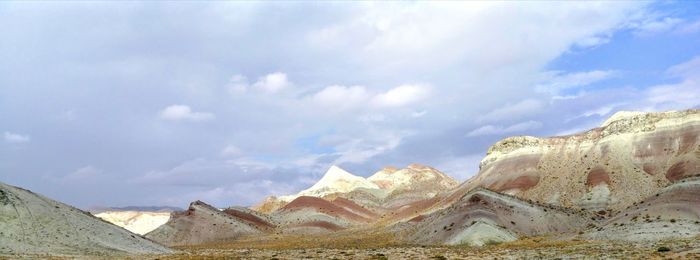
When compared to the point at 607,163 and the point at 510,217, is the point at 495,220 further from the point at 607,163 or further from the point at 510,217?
the point at 607,163

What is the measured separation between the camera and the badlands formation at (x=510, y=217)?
60.9 meters

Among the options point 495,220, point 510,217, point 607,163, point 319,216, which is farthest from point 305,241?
point 607,163

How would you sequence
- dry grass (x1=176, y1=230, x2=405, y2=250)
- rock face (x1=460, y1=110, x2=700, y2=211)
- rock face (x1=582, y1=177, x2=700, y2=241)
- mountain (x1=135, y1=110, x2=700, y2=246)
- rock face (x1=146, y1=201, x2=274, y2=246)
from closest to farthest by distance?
1. rock face (x1=582, y1=177, x2=700, y2=241)
2. mountain (x1=135, y1=110, x2=700, y2=246)
3. dry grass (x1=176, y1=230, x2=405, y2=250)
4. rock face (x1=460, y1=110, x2=700, y2=211)
5. rock face (x1=146, y1=201, x2=274, y2=246)

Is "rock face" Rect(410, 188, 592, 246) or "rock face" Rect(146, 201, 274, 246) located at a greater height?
"rock face" Rect(146, 201, 274, 246)

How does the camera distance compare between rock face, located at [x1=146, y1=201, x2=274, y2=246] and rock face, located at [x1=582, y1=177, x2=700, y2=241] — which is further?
rock face, located at [x1=146, y1=201, x2=274, y2=246]

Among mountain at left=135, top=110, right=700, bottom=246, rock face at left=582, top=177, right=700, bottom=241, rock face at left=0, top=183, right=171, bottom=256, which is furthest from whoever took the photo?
mountain at left=135, top=110, right=700, bottom=246

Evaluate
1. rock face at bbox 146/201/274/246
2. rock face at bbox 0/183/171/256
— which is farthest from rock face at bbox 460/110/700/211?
rock face at bbox 0/183/171/256

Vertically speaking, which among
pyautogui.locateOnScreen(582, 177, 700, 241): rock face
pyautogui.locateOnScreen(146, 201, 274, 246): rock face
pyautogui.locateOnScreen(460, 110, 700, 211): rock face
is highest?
pyautogui.locateOnScreen(460, 110, 700, 211): rock face

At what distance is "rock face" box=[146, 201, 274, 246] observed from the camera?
411ft

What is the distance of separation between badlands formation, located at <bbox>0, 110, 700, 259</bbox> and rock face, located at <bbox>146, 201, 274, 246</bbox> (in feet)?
1.02

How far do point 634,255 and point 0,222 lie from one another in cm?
5940

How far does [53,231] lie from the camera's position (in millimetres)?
63688

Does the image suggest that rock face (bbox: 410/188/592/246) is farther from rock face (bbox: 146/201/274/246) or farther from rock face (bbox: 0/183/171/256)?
rock face (bbox: 146/201/274/246)

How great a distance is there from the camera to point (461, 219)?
286ft
